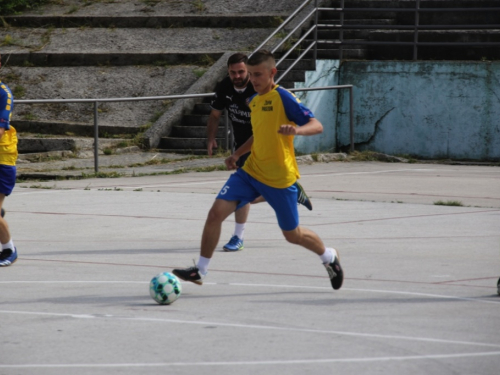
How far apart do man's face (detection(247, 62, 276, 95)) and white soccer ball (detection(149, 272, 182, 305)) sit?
1.67m

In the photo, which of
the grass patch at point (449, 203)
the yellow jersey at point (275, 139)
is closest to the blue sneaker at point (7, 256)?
the yellow jersey at point (275, 139)

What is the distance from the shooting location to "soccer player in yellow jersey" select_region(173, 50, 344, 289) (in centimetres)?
732

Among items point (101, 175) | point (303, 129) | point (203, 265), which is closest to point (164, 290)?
point (203, 265)

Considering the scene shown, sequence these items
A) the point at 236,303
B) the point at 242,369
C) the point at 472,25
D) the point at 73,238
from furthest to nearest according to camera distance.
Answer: the point at 472,25 → the point at 73,238 → the point at 236,303 → the point at 242,369

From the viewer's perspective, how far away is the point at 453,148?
68.6 ft

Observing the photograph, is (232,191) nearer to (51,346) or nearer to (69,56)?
(51,346)

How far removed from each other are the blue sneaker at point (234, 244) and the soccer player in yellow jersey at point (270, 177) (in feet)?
6.40

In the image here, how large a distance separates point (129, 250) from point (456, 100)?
507 inches

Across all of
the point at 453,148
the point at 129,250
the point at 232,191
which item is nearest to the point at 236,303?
the point at 232,191

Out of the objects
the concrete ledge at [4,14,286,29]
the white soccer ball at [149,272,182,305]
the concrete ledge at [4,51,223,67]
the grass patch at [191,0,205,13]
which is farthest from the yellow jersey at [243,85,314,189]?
the grass patch at [191,0,205,13]

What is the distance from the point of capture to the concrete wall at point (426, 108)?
20641 millimetres

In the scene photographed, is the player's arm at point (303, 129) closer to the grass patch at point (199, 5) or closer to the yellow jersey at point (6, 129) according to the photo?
the yellow jersey at point (6, 129)

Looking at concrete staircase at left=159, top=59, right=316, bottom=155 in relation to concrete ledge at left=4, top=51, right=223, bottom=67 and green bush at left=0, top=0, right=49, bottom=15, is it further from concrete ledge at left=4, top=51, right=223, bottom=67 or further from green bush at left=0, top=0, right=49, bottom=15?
green bush at left=0, top=0, right=49, bottom=15

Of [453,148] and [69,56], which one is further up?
[69,56]
